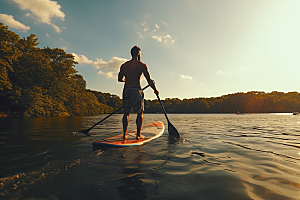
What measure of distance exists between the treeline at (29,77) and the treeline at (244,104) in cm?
7140

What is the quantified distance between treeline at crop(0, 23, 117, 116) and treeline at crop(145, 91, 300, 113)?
234ft

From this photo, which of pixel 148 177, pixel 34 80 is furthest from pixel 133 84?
pixel 34 80

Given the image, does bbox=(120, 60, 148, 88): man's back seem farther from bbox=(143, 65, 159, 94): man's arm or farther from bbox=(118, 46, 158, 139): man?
bbox=(143, 65, 159, 94): man's arm

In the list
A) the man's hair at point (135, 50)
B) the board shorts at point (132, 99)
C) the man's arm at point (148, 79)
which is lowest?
the board shorts at point (132, 99)

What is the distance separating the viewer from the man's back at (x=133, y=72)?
16.8 feet

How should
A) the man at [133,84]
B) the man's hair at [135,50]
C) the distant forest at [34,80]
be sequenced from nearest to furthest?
the man at [133,84]
the man's hair at [135,50]
the distant forest at [34,80]

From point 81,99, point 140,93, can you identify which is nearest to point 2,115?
point 81,99

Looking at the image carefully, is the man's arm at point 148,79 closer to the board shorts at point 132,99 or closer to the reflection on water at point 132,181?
the board shorts at point 132,99

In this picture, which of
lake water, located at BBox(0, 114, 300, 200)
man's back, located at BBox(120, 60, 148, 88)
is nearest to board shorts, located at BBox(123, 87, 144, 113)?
man's back, located at BBox(120, 60, 148, 88)

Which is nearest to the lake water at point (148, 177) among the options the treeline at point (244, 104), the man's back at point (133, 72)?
the man's back at point (133, 72)

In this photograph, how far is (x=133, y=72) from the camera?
5113mm

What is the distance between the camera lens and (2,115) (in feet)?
87.2

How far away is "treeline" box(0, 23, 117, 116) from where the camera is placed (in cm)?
2402

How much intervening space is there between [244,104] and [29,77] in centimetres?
11502
